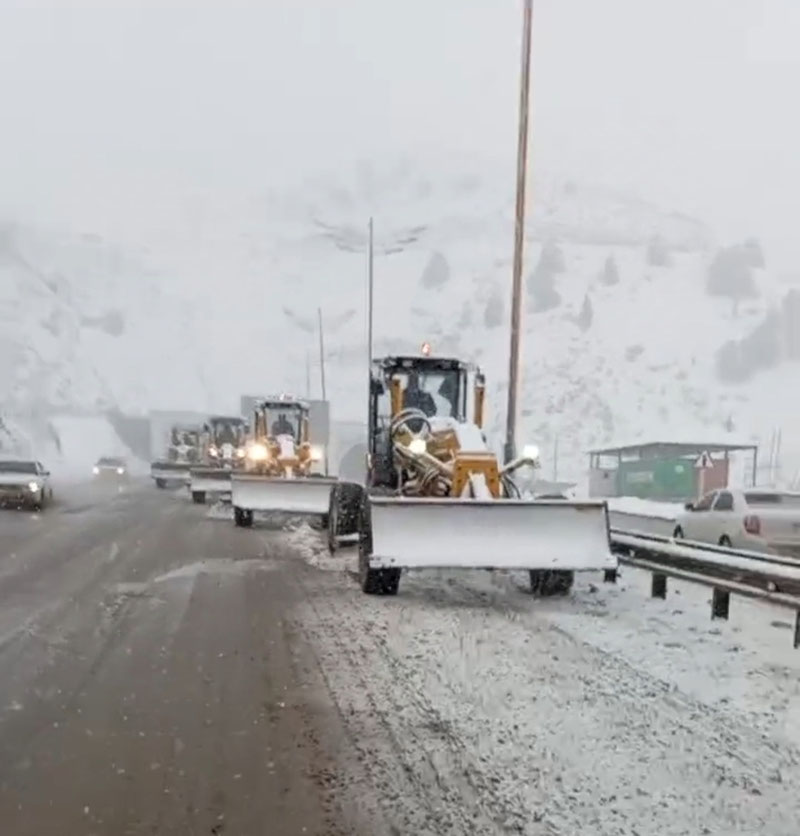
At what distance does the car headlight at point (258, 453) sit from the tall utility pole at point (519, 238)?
28.2 feet

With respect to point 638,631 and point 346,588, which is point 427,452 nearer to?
point 346,588

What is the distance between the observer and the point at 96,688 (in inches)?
270

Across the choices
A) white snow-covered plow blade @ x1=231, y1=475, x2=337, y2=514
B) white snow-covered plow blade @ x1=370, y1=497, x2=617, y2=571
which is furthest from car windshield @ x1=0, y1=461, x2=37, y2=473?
white snow-covered plow blade @ x1=370, y1=497, x2=617, y2=571

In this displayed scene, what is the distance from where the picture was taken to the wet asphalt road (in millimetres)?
4586

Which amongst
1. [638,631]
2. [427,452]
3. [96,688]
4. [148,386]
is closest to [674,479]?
[427,452]

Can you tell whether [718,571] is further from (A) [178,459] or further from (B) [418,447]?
(A) [178,459]

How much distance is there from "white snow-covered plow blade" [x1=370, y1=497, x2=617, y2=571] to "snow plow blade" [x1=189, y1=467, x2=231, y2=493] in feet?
68.7

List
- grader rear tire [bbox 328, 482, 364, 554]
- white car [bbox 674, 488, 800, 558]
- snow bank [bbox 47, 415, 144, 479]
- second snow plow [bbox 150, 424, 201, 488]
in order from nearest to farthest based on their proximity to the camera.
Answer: grader rear tire [bbox 328, 482, 364, 554], white car [bbox 674, 488, 800, 558], second snow plow [bbox 150, 424, 201, 488], snow bank [bbox 47, 415, 144, 479]

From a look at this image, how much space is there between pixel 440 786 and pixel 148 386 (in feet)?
282

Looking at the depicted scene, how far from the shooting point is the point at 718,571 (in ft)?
32.6

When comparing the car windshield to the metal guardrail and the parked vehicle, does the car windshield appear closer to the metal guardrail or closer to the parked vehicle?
the metal guardrail

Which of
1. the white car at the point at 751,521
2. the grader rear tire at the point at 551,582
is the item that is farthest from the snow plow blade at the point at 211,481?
the grader rear tire at the point at 551,582

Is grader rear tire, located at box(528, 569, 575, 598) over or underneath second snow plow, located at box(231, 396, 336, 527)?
underneath

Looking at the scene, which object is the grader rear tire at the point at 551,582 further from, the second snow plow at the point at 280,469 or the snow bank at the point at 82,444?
the snow bank at the point at 82,444
